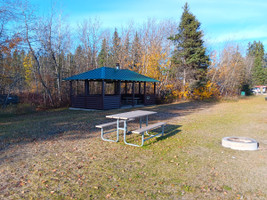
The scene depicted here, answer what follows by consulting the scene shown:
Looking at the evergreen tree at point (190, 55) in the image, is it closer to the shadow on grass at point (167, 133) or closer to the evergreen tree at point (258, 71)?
the shadow on grass at point (167, 133)

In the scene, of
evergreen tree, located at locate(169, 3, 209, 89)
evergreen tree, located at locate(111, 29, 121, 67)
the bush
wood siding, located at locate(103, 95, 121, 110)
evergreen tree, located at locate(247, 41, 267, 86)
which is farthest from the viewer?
evergreen tree, located at locate(247, 41, 267, 86)

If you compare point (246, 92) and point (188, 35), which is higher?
point (188, 35)

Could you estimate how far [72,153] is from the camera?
4773mm

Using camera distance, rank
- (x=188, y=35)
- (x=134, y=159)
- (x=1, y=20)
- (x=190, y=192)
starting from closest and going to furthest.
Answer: (x=190, y=192)
(x=134, y=159)
(x=1, y=20)
(x=188, y=35)

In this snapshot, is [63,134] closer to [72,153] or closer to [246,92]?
[72,153]

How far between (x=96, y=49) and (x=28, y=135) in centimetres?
2000

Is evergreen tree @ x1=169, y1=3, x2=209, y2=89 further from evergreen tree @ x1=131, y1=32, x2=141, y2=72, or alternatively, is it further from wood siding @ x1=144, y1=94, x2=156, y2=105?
wood siding @ x1=144, y1=94, x2=156, y2=105

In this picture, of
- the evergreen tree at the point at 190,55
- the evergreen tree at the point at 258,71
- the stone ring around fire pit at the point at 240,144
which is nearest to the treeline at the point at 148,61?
the evergreen tree at the point at 190,55

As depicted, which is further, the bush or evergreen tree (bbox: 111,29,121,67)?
evergreen tree (bbox: 111,29,121,67)

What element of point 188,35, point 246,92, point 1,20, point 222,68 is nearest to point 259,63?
point 246,92

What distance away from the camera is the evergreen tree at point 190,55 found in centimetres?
2253

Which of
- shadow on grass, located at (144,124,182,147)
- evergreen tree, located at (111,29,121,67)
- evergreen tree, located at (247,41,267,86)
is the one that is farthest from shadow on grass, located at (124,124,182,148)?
evergreen tree, located at (247,41,267,86)

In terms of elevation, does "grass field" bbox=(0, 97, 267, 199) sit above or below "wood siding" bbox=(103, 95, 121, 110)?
Result: below

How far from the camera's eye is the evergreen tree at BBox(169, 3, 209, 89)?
2253cm
